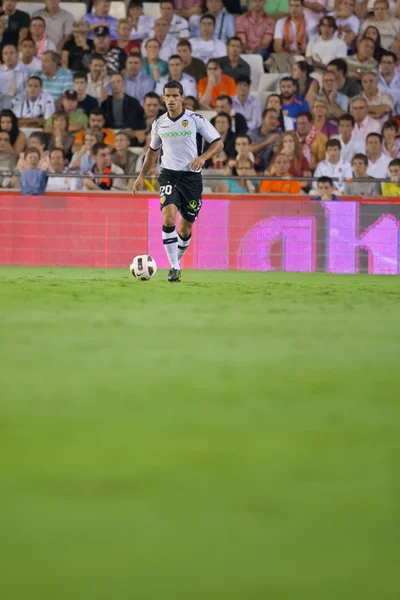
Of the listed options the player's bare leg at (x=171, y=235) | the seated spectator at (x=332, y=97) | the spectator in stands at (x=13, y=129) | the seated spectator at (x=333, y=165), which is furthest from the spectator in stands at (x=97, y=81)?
the player's bare leg at (x=171, y=235)

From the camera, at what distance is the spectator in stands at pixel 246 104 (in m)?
17.9

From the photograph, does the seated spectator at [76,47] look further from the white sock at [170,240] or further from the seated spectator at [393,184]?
the white sock at [170,240]

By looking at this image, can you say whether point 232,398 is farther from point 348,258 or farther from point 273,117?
point 273,117

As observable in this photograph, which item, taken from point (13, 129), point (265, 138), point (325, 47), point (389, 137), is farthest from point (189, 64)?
point (389, 137)

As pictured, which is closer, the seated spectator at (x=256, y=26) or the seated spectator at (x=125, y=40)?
the seated spectator at (x=125, y=40)

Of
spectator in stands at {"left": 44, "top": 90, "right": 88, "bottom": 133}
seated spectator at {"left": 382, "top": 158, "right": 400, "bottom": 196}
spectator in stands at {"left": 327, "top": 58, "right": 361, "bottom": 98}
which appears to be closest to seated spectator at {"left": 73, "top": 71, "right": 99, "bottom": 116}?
spectator in stands at {"left": 44, "top": 90, "right": 88, "bottom": 133}

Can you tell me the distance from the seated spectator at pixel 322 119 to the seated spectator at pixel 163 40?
301 centimetres

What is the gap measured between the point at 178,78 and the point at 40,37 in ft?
9.20

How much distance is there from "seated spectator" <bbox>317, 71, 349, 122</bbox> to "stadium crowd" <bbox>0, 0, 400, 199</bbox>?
0.08 feet

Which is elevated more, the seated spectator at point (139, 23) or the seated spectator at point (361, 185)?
the seated spectator at point (139, 23)

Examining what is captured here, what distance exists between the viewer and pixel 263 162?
17250mm

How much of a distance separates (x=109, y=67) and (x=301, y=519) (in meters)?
17.2

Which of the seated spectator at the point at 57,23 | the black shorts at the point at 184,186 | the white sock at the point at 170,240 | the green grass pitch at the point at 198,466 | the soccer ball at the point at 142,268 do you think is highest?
the seated spectator at the point at 57,23

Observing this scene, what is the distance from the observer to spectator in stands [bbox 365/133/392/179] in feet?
56.5
